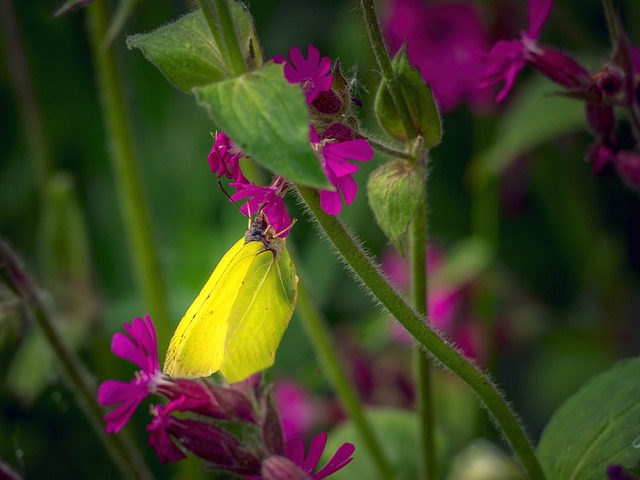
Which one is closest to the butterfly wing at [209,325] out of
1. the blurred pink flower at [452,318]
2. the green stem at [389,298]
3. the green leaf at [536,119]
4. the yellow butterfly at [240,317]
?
the yellow butterfly at [240,317]

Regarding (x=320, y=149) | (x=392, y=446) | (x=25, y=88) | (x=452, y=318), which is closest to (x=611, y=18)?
(x=320, y=149)

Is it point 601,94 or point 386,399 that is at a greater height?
point 601,94

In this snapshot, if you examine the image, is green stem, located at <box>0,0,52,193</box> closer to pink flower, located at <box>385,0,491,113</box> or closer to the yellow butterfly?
pink flower, located at <box>385,0,491,113</box>

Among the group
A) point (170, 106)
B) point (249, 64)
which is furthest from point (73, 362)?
point (170, 106)

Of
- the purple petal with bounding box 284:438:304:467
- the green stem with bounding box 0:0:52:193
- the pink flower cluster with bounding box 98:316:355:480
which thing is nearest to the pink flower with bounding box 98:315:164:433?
the pink flower cluster with bounding box 98:316:355:480

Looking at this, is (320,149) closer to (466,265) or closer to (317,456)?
(317,456)

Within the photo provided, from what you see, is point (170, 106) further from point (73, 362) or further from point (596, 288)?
point (73, 362)
